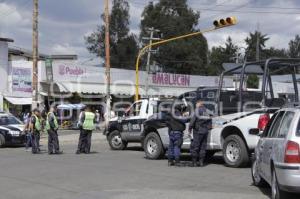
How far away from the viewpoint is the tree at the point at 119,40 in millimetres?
81938

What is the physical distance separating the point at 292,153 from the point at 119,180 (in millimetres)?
5113

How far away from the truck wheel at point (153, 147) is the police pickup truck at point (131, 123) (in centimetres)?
281

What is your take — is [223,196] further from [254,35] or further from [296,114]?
[254,35]

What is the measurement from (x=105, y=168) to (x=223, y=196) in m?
5.46

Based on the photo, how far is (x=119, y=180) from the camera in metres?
12.4

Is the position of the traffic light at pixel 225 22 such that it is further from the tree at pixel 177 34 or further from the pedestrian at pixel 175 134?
the tree at pixel 177 34

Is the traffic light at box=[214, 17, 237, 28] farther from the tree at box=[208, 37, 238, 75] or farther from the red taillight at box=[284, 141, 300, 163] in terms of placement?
the tree at box=[208, 37, 238, 75]

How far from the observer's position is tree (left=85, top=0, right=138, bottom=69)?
81.9 meters

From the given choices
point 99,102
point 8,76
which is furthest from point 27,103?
point 99,102

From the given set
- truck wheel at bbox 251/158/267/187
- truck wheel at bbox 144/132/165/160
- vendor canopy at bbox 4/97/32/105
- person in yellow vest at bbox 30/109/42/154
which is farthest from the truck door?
vendor canopy at bbox 4/97/32/105

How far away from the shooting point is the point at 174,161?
15.3m

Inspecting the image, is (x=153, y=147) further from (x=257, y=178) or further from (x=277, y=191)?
(x=277, y=191)

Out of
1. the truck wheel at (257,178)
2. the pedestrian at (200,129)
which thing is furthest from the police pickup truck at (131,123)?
the truck wheel at (257,178)

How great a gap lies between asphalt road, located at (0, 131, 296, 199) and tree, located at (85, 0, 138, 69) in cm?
6608
